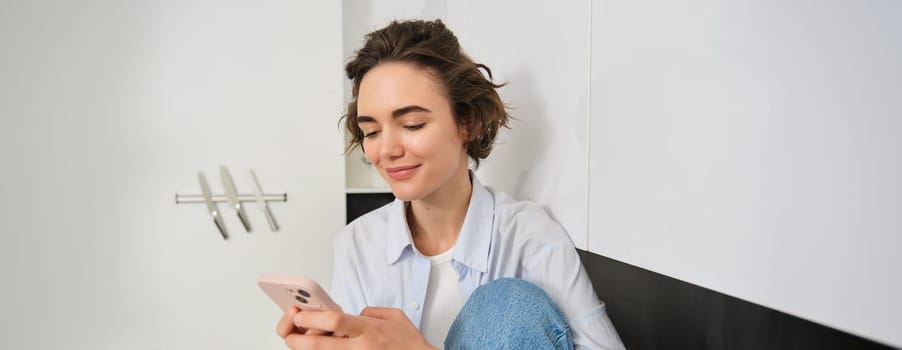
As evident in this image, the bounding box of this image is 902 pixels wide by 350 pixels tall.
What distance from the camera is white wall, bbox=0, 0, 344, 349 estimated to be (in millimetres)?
1181

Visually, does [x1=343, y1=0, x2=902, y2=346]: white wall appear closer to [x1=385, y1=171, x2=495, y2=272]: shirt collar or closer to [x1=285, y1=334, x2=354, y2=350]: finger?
[x1=385, y1=171, x2=495, y2=272]: shirt collar

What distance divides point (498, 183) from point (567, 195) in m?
0.31

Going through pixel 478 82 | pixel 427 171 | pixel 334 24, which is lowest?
pixel 427 171

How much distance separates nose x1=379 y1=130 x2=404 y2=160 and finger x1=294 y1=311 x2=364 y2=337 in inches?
10.0

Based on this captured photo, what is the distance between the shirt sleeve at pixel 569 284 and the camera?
69cm

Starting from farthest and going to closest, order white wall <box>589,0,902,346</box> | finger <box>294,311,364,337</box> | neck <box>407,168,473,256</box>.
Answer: neck <box>407,168,473,256</box> < finger <box>294,311,364,337</box> < white wall <box>589,0,902,346</box>

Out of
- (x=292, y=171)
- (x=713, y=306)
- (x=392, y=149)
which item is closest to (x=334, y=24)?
(x=292, y=171)

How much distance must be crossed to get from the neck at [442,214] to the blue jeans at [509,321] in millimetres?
201

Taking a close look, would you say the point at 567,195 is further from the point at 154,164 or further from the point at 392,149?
the point at 154,164

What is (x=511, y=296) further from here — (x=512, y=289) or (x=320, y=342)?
(x=320, y=342)

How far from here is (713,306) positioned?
1.73 feet

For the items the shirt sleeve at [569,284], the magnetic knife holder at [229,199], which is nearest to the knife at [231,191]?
the magnetic knife holder at [229,199]

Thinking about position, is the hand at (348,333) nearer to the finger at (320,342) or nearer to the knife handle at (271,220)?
the finger at (320,342)

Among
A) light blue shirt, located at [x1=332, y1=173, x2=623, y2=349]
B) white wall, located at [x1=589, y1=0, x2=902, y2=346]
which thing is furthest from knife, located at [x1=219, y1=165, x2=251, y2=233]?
white wall, located at [x1=589, y1=0, x2=902, y2=346]
